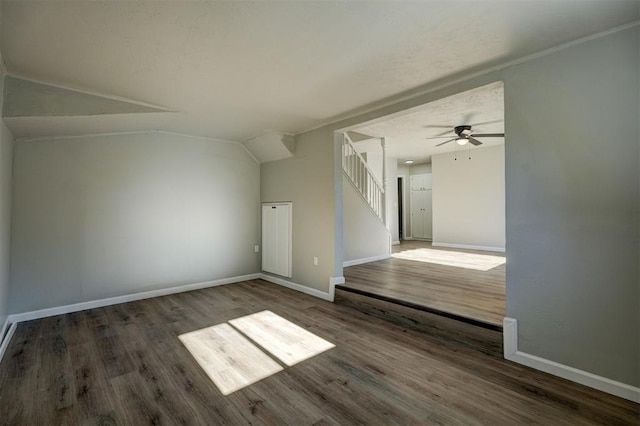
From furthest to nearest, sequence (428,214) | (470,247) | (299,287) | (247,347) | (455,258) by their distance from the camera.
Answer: (428,214), (470,247), (455,258), (299,287), (247,347)

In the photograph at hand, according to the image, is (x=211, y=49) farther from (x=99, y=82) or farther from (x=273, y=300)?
(x=273, y=300)

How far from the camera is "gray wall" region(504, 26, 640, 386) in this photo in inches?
74.7

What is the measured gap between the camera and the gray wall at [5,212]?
272 centimetres

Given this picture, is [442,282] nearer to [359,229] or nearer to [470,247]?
[359,229]

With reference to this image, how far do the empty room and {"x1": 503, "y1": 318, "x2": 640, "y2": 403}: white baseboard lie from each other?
1 cm

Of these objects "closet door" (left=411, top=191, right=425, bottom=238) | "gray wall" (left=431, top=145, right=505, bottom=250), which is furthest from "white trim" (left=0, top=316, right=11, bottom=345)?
"closet door" (left=411, top=191, right=425, bottom=238)

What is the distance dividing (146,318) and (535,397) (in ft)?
12.5

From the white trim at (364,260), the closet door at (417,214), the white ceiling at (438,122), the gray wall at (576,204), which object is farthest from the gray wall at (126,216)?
the closet door at (417,214)

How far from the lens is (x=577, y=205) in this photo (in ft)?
6.85

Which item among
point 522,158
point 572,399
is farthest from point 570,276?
point 522,158

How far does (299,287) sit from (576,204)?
349cm

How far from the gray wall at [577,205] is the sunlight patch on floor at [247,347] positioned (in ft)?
6.02

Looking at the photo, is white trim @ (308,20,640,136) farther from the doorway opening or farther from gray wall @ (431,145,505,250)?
gray wall @ (431,145,505,250)

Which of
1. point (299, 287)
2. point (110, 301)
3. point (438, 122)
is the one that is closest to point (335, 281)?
point (299, 287)
